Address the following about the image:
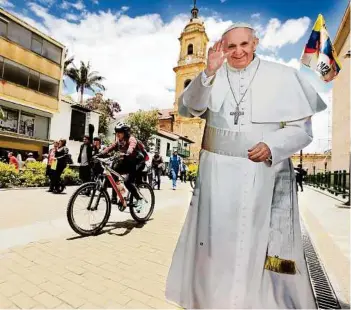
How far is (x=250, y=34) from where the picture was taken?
187 centimetres

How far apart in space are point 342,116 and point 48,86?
24474mm

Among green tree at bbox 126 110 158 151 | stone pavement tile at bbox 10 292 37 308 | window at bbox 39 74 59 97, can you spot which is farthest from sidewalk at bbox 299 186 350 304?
green tree at bbox 126 110 158 151

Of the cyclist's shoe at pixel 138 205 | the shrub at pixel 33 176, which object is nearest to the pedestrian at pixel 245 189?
the cyclist's shoe at pixel 138 205

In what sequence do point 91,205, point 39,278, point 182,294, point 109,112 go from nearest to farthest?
point 182,294 → point 39,278 → point 91,205 → point 109,112

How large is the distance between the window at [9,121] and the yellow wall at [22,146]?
3.12 feet

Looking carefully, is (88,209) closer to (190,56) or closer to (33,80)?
(33,80)

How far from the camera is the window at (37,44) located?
21513 mm

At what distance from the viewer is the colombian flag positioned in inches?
184

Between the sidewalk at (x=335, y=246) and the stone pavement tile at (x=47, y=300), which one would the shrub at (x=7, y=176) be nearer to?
the stone pavement tile at (x=47, y=300)

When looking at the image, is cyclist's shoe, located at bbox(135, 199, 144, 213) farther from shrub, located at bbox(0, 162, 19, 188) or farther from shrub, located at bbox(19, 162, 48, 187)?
shrub, located at bbox(19, 162, 48, 187)

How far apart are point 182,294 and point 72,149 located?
86.8 ft

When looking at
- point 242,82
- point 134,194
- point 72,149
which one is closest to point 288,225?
point 242,82

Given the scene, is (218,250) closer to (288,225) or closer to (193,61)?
Result: (288,225)

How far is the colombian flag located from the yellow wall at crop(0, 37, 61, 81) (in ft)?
67.0
